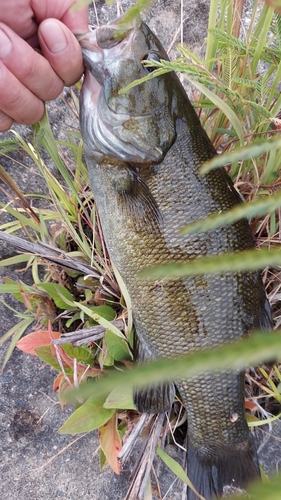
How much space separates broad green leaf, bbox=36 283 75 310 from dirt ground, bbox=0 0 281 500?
336mm

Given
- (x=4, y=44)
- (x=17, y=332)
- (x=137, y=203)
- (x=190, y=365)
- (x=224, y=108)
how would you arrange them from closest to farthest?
1. (x=190, y=365)
2. (x=4, y=44)
3. (x=224, y=108)
4. (x=137, y=203)
5. (x=17, y=332)

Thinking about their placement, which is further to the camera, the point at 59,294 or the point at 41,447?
the point at 41,447

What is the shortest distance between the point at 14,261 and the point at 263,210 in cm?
158

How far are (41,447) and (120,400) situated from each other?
577 mm

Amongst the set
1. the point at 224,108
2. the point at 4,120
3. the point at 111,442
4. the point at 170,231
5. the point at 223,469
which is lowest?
the point at 223,469

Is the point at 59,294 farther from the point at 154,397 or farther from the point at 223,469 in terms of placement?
the point at 223,469

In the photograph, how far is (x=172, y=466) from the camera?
1485 mm

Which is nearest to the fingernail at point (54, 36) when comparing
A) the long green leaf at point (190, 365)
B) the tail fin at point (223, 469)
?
the long green leaf at point (190, 365)

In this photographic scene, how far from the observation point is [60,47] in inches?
45.6

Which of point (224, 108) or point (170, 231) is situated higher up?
point (224, 108)

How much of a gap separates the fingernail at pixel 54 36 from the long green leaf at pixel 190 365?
1.21 metres

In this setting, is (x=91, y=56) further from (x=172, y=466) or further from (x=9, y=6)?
(x=172, y=466)

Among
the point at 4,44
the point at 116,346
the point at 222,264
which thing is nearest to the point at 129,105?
the point at 4,44

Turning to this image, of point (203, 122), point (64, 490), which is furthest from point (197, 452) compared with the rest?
point (203, 122)
